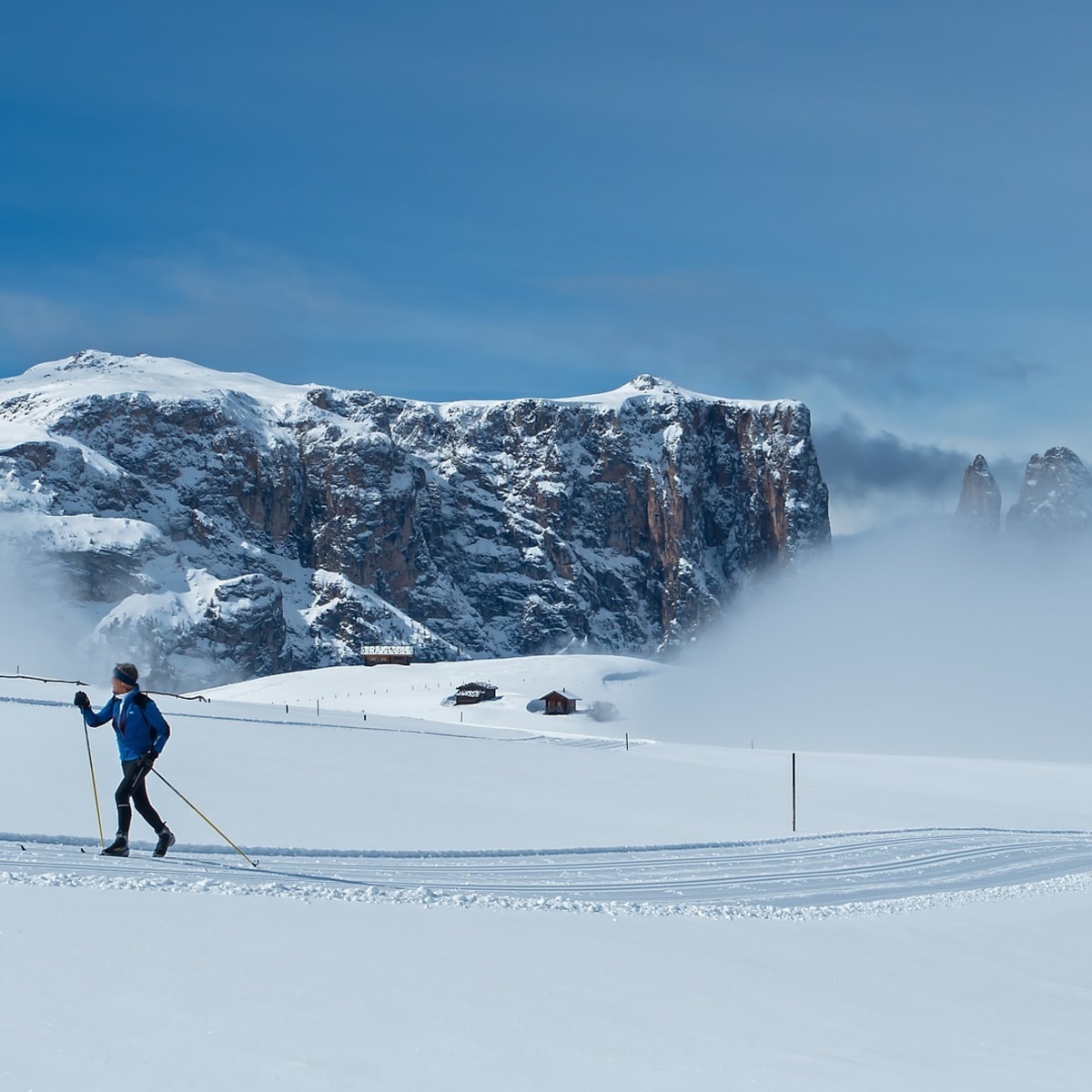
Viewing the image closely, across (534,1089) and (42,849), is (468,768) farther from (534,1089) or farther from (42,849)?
(534,1089)

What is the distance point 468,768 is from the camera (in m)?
30.6

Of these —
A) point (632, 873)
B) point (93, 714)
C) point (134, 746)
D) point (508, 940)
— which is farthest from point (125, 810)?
point (632, 873)

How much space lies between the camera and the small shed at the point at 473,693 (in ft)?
332

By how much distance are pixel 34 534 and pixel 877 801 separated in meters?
189

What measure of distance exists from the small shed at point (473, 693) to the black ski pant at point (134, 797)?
289 feet

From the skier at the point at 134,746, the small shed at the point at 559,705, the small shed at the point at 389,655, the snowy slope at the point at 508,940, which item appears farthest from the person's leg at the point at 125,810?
the small shed at the point at 389,655

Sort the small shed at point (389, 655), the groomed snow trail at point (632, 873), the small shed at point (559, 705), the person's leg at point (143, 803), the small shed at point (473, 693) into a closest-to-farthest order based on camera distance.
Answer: the groomed snow trail at point (632, 873), the person's leg at point (143, 803), the small shed at point (559, 705), the small shed at point (473, 693), the small shed at point (389, 655)

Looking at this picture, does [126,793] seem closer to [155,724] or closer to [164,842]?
[164,842]

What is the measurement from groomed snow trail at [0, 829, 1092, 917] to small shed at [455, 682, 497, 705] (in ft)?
258

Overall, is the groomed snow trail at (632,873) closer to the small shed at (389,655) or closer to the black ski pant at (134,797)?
the black ski pant at (134,797)

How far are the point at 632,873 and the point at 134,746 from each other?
23.2 feet

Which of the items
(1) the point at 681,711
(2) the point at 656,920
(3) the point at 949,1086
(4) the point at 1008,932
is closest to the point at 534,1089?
(3) the point at 949,1086

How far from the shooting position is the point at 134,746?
41.9 feet

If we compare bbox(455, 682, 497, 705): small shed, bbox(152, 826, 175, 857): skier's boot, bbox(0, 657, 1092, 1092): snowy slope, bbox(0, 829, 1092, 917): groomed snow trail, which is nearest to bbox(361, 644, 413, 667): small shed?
bbox(455, 682, 497, 705): small shed
